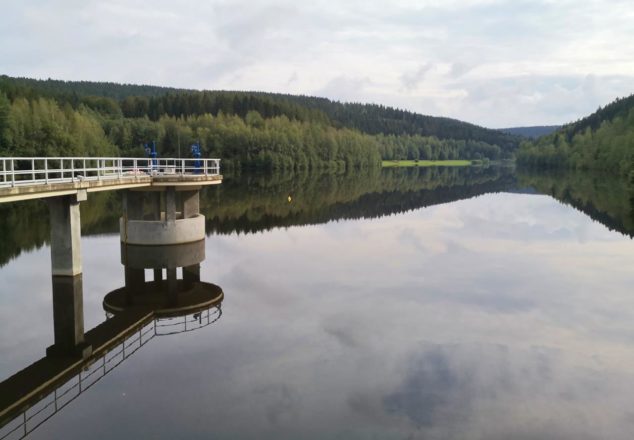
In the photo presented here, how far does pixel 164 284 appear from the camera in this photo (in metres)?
32.4

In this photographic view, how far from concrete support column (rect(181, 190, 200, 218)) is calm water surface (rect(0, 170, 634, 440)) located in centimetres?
328

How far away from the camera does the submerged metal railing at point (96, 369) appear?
16.0 meters

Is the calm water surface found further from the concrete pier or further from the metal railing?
the metal railing

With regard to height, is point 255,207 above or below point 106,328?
above

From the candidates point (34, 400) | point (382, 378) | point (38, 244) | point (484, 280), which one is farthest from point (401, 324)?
point (38, 244)

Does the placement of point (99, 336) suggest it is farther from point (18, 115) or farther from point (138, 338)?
point (18, 115)

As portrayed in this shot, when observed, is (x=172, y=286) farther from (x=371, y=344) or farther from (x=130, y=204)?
(x=371, y=344)

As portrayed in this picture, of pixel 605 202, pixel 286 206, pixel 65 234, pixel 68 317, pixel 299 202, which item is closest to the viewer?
pixel 68 317

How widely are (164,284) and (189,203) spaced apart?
1206 centimetres

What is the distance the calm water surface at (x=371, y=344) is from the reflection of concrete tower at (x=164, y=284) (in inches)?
35.3

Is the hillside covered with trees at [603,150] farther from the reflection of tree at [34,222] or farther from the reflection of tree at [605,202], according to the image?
the reflection of tree at [34,222]

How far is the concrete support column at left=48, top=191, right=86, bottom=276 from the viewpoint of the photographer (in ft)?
97.3

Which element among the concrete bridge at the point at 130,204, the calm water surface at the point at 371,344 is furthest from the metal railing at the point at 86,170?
the calm water surface at the point at 371,344

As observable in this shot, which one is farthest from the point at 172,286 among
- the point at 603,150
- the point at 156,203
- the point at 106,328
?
the point at 603,150
